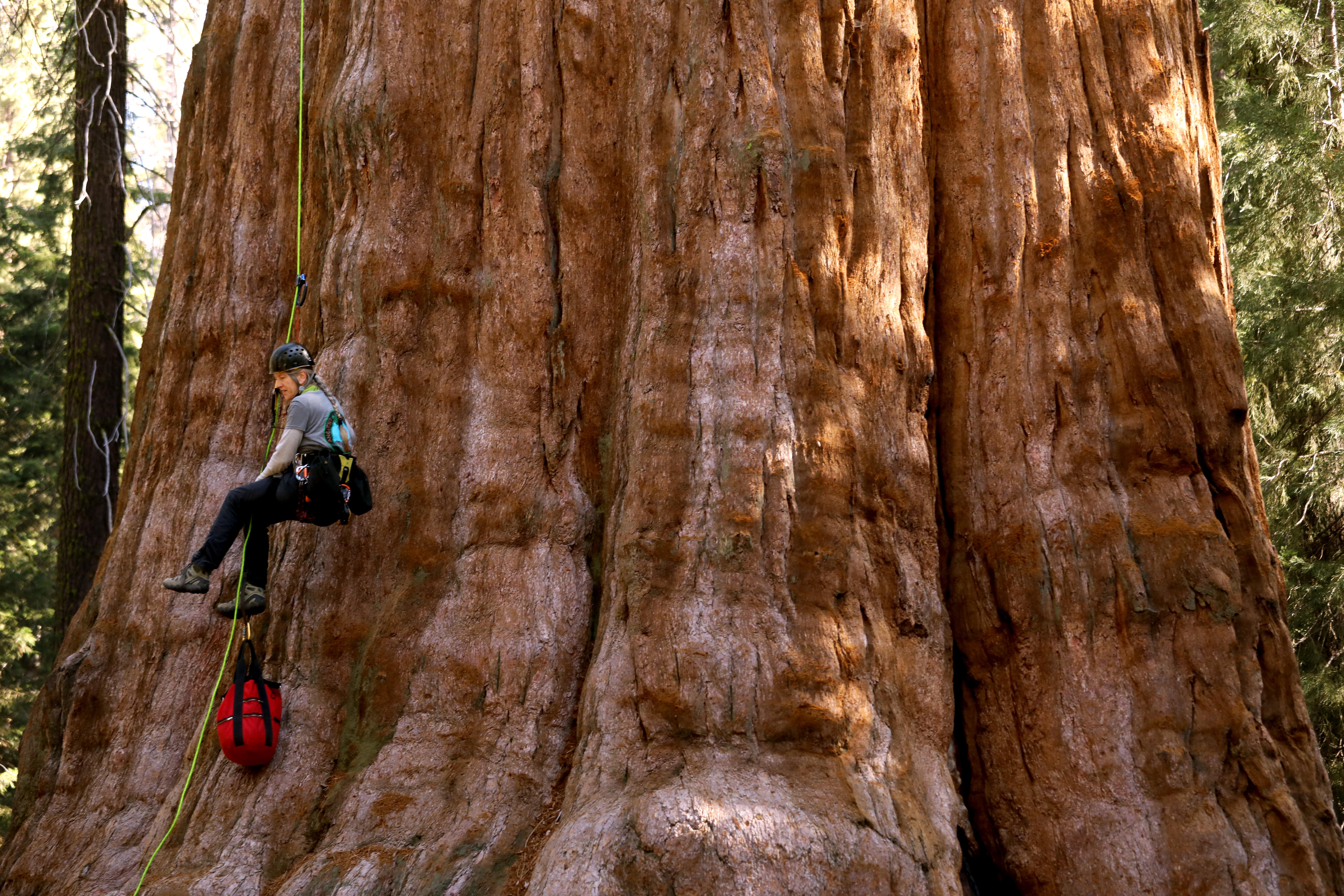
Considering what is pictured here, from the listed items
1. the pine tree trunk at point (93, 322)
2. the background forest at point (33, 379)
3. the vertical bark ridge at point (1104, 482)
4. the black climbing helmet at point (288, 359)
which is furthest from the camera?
the background forest at point (33, 379)

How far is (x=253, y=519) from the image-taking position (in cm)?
552

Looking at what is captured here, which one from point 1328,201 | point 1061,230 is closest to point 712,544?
point 1061,230

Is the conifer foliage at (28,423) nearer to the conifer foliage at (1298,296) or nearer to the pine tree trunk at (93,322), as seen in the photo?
the pine tree trunk at (93,322)

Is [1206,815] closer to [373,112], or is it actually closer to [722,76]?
[722,76]

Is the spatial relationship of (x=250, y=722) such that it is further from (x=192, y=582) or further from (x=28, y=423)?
(x=28, y=423)

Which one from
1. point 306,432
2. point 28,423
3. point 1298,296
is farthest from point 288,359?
point 28,423

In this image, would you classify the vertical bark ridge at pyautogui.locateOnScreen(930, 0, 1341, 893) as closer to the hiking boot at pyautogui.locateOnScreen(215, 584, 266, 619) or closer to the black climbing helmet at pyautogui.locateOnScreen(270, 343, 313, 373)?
the black climbing helmet at pyautogui.locateOnScreen(270, 343, 313, 373)

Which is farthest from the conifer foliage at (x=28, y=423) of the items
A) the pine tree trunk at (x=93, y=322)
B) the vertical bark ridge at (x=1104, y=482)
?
the vertical bark ridge at (x=1104, y=482)

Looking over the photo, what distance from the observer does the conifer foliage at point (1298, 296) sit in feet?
38.0

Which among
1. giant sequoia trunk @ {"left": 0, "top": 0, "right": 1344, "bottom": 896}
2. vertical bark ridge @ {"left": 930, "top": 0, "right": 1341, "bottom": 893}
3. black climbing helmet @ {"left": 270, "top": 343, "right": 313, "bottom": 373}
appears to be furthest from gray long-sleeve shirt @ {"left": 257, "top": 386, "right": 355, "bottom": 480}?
vertical bark ridge @ {"left": 930, "top": 0, "right": 1341, "bottom": 893}

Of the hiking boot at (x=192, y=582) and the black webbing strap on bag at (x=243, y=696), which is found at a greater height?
the hiking boot at (x=192, y=582)

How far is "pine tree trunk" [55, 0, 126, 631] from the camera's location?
11.4m

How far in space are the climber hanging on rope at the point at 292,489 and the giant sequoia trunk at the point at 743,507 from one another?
215 millimetres

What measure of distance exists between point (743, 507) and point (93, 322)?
9129mm
